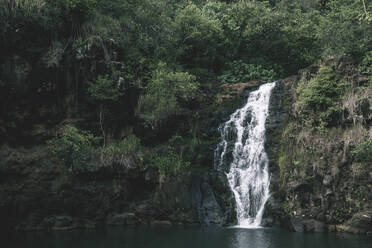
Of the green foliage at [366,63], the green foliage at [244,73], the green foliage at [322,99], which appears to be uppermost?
the green foliage at [244,73]

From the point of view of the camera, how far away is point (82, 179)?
61.5 feet

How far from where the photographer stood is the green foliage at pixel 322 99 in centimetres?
1833

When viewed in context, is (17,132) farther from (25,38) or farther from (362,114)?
(362,114)

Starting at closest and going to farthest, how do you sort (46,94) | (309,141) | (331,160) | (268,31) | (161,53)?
1. (331,160)
2. (309,141)
3. (46,94)
4. (161,53)
5. (268,31)

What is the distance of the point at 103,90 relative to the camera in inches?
781

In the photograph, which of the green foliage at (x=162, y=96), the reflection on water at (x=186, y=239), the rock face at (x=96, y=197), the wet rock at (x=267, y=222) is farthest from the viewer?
the green foliage at (x=162, y=96)

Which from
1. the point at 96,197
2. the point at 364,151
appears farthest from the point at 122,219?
the point at 364,151

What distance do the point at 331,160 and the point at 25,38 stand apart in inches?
641

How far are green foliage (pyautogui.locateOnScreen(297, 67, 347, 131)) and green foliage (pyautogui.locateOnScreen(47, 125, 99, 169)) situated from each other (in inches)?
445

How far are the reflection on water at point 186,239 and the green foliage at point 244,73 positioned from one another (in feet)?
42.9

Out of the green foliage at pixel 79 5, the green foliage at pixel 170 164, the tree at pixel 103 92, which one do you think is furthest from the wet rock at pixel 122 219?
the green foliage at pixel 79 5

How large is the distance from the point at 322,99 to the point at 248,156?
15.7 ft

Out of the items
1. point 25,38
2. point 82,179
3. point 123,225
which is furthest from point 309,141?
point 25,38

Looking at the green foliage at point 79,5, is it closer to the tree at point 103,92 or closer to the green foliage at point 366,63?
the tree at point 103,92
